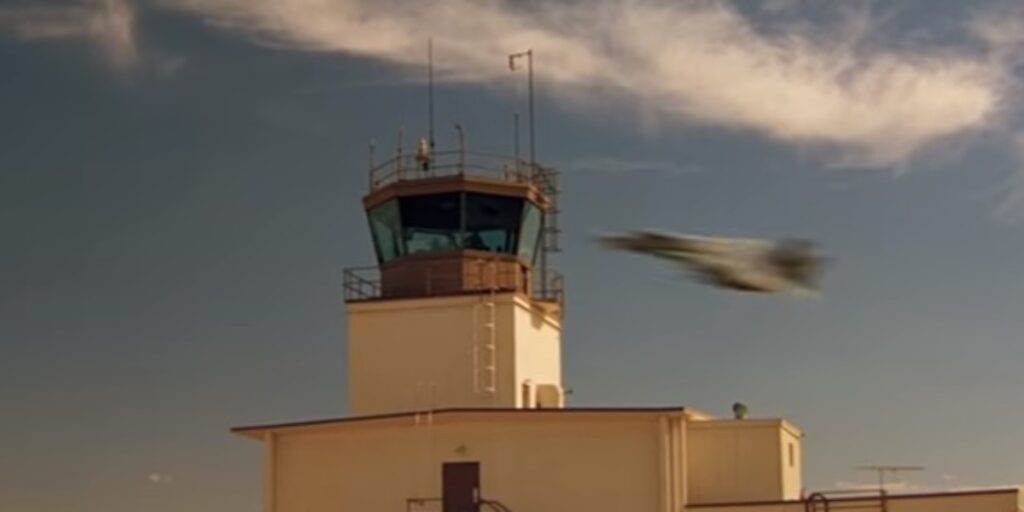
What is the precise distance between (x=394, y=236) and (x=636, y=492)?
8.71 meters

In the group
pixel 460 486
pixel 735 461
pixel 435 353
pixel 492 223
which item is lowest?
pixel 460 486

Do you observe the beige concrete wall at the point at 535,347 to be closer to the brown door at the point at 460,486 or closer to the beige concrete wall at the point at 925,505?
the brown door at the point at 460,486

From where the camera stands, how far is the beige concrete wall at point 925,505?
27881 millimetres

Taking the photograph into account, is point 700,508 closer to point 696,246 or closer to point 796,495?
point 796,495

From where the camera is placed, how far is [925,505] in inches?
1137

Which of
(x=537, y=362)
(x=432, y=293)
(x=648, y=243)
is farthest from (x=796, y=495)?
(x=648, y=243)

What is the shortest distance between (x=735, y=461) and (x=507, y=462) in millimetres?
4632

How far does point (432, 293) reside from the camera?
34.8 metres

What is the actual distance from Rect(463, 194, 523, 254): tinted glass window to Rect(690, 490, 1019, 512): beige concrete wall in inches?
324

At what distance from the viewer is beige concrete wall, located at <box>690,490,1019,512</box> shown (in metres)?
27.9

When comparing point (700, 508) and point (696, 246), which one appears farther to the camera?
point (700, 508)

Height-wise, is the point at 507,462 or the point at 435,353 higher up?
the point at 435,353

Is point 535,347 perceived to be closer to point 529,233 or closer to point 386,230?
point 529,233

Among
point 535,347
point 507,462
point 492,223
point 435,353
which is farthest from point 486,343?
point 507,462
